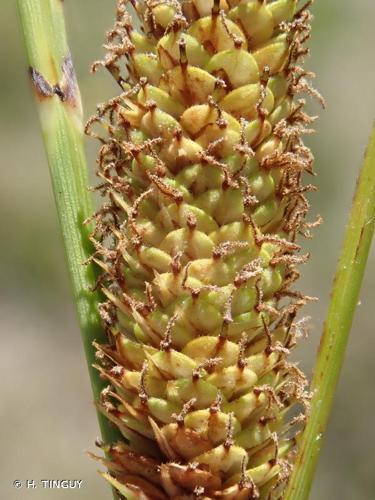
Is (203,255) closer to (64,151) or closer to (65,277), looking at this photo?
(64,151)

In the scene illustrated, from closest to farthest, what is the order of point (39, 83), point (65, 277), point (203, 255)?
point (203, 255) < point (39, 83) < point (65, 277)

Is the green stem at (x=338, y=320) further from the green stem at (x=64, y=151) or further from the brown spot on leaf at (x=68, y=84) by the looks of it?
the brown spot on leaf at (x=68, y=84)

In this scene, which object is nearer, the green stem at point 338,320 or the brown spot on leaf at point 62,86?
the green stem at point 338,320

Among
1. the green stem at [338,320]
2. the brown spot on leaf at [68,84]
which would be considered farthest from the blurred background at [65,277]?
the brown spot on leaf at [68,84]

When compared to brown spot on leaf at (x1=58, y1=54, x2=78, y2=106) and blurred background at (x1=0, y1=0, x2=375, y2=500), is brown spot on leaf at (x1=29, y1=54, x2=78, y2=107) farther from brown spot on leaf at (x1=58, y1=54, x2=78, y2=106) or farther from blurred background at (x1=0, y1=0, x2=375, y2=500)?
blurred background at (x1=0, y1=0, x2=375, y2=500)

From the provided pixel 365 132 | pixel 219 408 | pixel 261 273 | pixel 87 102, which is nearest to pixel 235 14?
pixel 261 273

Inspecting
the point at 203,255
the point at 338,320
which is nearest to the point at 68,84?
the point at 203,255

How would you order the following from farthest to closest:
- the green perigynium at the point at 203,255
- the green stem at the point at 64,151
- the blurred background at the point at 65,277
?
the blurred background at the point at 65,277 → the green stem at the point at 64,151 → the green perigynium at the point at 203,255
